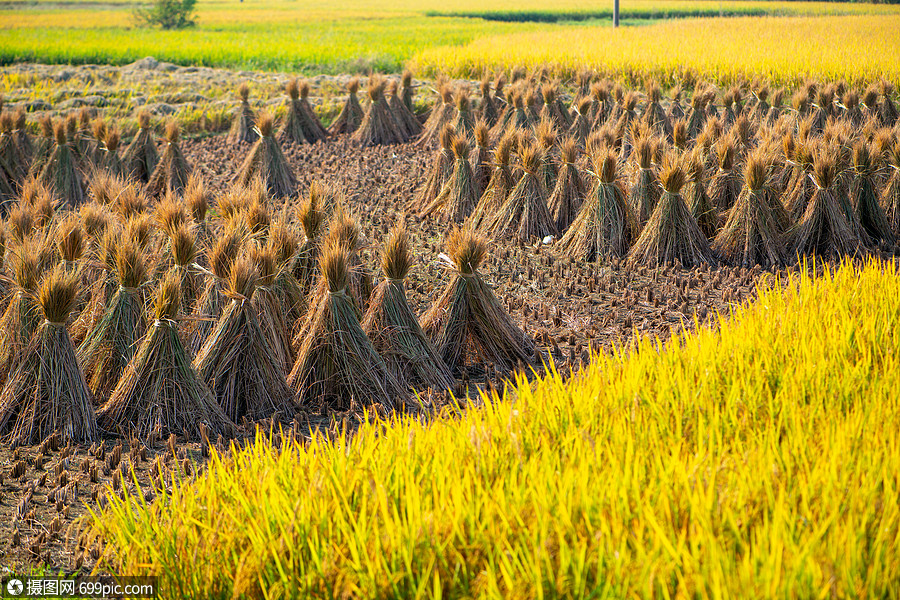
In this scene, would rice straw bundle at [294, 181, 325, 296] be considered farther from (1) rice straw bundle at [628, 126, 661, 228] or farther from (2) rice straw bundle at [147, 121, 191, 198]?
(2) rice straw bundle at [147, 121, 191, 198]

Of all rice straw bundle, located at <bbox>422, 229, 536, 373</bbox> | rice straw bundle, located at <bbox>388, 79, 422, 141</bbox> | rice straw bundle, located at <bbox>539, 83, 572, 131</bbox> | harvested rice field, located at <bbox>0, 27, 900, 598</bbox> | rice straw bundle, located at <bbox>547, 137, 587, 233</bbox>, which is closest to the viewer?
harvested rice field, located at <bbox>0, 27, 900, 598</bbox>

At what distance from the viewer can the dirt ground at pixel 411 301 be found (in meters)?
2.84

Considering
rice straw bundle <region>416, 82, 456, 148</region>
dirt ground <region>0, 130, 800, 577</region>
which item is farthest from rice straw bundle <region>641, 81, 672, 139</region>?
dirt ground <region>0, 130, 800, 577</region>

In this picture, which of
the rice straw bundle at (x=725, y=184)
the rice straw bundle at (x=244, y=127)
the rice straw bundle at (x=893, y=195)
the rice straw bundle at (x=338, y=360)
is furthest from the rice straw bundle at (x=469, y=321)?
the rice straw bundle at (x=244, y=127)

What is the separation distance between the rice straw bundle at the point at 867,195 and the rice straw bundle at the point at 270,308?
5024 millimetres

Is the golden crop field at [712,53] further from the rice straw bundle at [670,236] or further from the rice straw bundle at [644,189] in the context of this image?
the rice straw bundle at [670,236]

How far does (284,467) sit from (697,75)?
43.4 feet

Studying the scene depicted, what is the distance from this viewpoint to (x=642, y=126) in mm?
6867

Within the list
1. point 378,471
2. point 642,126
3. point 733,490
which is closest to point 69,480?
point 378,471

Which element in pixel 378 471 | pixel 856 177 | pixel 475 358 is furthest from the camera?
pixel 856 177

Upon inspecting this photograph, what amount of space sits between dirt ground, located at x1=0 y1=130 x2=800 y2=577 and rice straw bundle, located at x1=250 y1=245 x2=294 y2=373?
47cm

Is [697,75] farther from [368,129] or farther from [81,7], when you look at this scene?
[81,7]

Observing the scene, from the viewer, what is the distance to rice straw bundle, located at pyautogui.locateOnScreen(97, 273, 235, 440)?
350 centimetres

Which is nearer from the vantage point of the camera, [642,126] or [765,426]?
[765,426]
